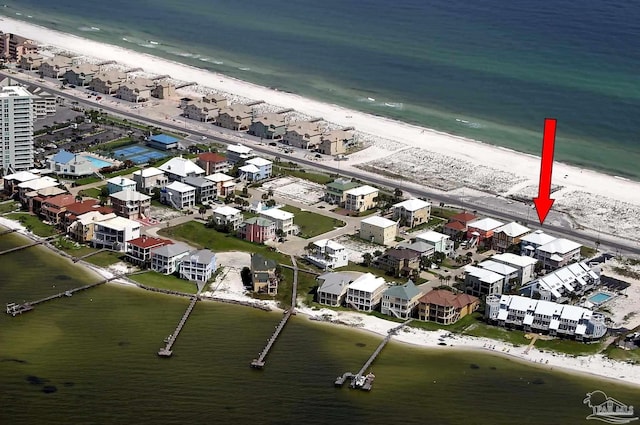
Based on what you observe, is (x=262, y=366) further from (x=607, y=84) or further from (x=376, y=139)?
(x=607, y=84)

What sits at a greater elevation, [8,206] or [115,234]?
[115,234]

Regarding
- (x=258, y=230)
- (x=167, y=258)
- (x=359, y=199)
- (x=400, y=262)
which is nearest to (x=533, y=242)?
(x=400, y=262)

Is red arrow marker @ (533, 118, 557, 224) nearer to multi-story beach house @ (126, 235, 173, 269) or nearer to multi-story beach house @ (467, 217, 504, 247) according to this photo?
multi-story beach house @ (467, 217, 504, 247)

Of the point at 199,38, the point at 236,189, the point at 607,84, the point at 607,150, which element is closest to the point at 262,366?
the point at 236,189

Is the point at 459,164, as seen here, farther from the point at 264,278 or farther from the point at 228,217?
the point at 264,278

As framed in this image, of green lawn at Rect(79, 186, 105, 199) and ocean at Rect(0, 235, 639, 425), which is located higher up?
green lawn at Rect(79, 186, 105, 199)

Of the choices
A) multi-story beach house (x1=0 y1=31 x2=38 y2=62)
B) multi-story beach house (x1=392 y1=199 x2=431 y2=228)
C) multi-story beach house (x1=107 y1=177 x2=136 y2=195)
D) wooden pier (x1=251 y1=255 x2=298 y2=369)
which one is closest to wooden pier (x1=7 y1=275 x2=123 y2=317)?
wooden pier (x1=251 y1=255 x2=298 y2=369)

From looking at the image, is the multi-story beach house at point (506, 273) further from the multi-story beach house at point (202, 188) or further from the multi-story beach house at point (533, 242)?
the multi-story beach house at point (202, 188)
